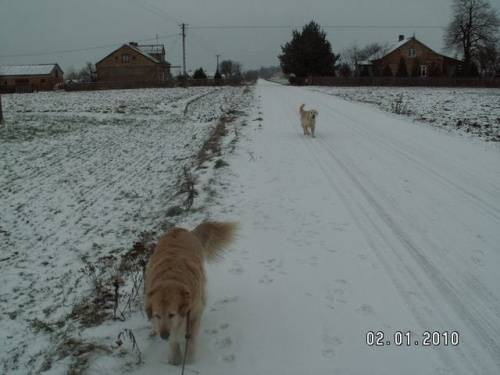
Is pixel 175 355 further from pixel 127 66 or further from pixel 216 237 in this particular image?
pixel 127 66

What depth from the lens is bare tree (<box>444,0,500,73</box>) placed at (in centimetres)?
6431

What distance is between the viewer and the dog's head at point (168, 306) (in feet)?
9.66

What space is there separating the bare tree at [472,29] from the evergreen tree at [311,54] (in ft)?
70.0

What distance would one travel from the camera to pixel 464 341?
353 centimetres

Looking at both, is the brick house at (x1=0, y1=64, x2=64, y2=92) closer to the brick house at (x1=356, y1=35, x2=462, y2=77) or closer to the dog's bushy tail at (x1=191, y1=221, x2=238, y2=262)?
the brick house at (x1=356, y1=35, x2=462, y2=77)

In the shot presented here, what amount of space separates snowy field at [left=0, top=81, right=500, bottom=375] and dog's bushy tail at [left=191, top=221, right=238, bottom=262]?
18.3 inches

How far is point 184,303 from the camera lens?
9.81ft

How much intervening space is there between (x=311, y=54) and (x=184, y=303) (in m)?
67.7

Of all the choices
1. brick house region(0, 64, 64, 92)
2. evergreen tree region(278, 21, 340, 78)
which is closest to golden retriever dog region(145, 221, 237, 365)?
evergreen tree region(278, 21, 340, 78)

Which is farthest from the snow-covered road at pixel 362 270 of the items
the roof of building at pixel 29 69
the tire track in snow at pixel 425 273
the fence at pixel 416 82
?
the roof of building at pixel 29 69

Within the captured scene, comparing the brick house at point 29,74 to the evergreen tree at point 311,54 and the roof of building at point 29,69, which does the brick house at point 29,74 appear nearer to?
the roof of building at point 29,69

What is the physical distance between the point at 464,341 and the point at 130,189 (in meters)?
7.68

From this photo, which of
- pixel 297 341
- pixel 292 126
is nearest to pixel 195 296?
pixel 297 341

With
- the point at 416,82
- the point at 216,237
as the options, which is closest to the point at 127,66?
the point at 416,82
